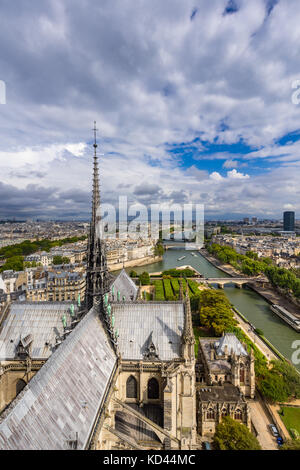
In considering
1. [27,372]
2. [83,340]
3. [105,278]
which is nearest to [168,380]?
[83,340]

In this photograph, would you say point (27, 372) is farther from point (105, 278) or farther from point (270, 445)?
point (270, 445)

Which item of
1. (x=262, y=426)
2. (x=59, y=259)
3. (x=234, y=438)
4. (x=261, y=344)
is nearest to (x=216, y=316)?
(x=261, y=344)

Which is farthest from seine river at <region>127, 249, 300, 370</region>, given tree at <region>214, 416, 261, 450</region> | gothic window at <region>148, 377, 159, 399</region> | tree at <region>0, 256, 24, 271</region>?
tree at <region>0, 256, 24, 271</region>

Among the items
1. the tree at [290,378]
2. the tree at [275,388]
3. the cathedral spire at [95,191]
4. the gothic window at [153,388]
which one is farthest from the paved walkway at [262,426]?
the cathedral spire at [95,191]

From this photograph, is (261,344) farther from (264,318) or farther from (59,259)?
(59,259)

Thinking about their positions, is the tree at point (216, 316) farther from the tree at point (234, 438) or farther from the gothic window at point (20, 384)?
the gothic window at point (20, 384)

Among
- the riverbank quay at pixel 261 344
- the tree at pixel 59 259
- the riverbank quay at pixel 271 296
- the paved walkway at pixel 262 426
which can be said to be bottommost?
the paved walkway at pixel 262 426
